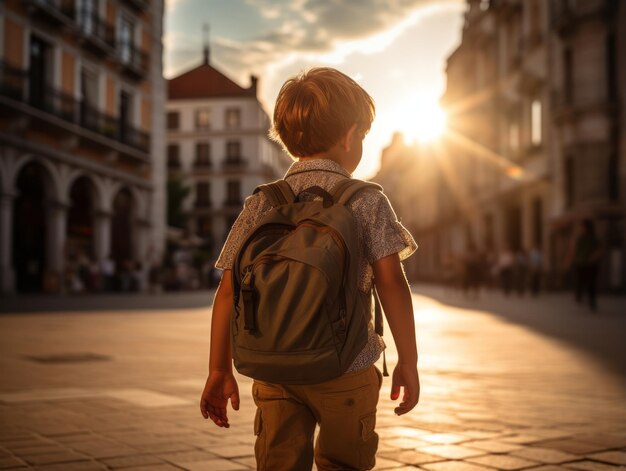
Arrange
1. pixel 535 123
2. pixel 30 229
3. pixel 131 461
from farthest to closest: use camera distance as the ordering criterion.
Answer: pixel 535 123 < pixel 30 229 < pixel 131 461

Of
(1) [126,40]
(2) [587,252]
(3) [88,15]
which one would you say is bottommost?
(2) [587,252]

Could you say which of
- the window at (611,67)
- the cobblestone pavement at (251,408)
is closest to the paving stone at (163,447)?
the cobblestone pavement at (251,408)

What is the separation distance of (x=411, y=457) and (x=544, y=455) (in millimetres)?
626

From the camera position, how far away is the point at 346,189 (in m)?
2.31

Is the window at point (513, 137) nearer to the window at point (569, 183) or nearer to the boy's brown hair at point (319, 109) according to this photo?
the window at point (569, 183)

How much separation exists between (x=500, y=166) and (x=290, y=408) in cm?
4015

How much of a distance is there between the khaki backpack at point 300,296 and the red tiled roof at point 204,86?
257 feet

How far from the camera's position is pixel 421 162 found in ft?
237

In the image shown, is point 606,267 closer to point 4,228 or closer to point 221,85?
point 4,228

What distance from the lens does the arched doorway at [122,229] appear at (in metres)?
36.0

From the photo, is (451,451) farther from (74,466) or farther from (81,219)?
(81,219)

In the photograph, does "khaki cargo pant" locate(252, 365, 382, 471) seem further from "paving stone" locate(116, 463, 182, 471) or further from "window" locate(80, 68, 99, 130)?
"window" locate(80, 68, 99, 130)

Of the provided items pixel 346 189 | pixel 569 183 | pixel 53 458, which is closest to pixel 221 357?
pixel 346 189

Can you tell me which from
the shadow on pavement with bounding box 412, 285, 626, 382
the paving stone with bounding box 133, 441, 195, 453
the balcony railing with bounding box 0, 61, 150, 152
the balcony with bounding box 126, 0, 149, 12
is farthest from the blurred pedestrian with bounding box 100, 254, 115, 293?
the paving stone with bounding box 133, 441, 195, 453
